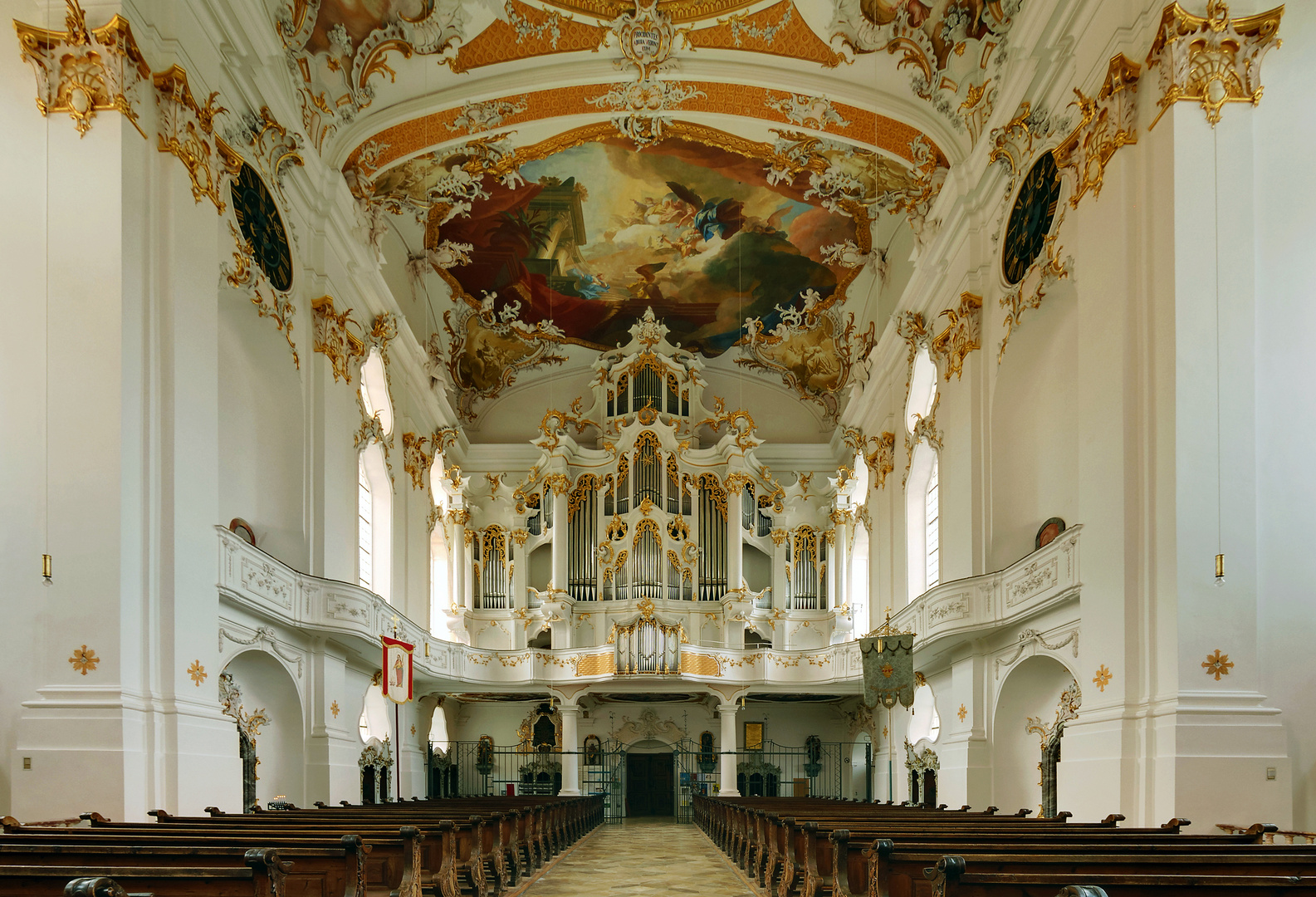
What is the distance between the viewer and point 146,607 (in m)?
11.9

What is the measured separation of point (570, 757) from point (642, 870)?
14.3 metres

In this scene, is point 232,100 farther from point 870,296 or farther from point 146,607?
point 870,296

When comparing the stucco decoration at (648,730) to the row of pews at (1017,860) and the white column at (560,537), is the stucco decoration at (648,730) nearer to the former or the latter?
the white column at (560,537)

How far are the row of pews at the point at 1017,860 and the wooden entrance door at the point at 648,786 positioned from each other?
2057cm

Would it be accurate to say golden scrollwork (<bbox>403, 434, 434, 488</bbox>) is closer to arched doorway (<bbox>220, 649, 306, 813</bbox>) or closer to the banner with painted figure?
arched doorway (<bbox>220, 649, 306, 813</bbox>)

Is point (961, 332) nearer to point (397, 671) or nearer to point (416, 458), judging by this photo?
point (397, 671)

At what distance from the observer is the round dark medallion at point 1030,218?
51.4 ft

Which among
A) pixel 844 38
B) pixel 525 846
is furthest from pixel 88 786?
pixel 844 38

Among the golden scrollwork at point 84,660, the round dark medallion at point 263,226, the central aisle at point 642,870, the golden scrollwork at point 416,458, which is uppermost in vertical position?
the round dark medallion at point 263,226

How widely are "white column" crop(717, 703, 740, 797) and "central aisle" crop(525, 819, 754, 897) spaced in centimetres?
579

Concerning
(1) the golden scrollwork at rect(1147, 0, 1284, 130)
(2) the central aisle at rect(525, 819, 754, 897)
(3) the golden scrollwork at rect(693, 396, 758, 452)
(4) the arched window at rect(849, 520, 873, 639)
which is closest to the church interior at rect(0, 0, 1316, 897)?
(1) the golden scrollwork at rect(1147, 0, 1284, 130)

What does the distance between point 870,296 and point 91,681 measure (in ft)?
66.0

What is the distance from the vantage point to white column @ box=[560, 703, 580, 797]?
93.2 feet

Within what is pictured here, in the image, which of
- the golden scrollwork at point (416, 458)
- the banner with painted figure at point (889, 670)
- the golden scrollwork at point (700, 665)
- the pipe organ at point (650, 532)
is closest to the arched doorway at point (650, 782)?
the pipe organ at point (650, 532)
